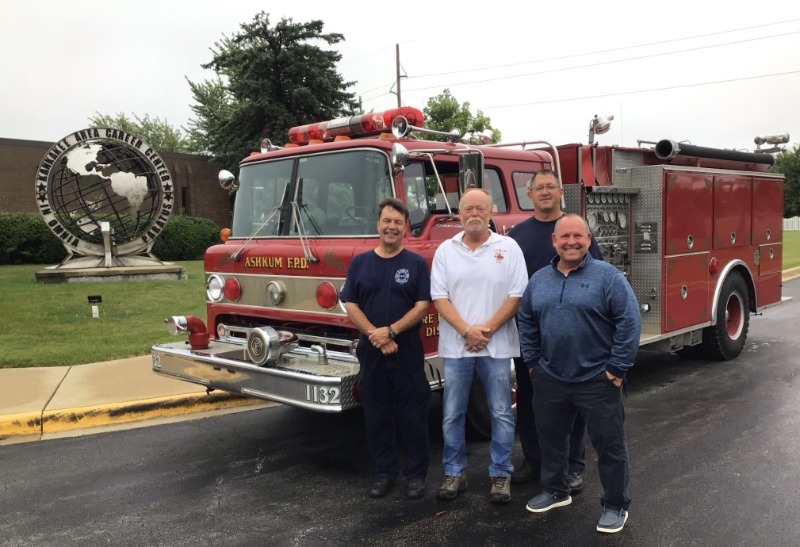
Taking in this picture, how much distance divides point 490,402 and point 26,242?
20.6m

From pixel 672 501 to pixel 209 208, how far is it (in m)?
28.4

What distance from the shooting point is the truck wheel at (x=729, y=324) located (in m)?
7.56

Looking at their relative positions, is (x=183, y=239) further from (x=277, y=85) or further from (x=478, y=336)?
(x=478, y=336)

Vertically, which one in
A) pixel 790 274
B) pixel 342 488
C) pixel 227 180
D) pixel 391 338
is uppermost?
pixel 227 180

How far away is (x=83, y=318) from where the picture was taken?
1041cm

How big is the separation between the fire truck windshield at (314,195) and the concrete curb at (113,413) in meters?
1.74

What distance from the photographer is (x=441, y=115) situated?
2495cm

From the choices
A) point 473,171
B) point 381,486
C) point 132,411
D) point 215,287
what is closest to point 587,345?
point 473,171

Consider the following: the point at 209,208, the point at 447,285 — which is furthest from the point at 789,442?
the point at 209,208

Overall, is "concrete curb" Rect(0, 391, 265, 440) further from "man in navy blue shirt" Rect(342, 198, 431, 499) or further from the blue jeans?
the blue jeans

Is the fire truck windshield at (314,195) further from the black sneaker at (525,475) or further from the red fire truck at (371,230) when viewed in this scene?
the black sneaker at (525,475)

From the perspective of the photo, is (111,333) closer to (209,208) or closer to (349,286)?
(349,286)

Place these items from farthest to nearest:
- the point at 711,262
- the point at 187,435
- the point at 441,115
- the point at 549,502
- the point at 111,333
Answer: the point at 441,115, the point at 111,333, the point at 711,262, the point at 187,435, the point at 549,502

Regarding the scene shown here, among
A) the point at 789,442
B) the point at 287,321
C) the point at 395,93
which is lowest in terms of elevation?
the point at 789,442
